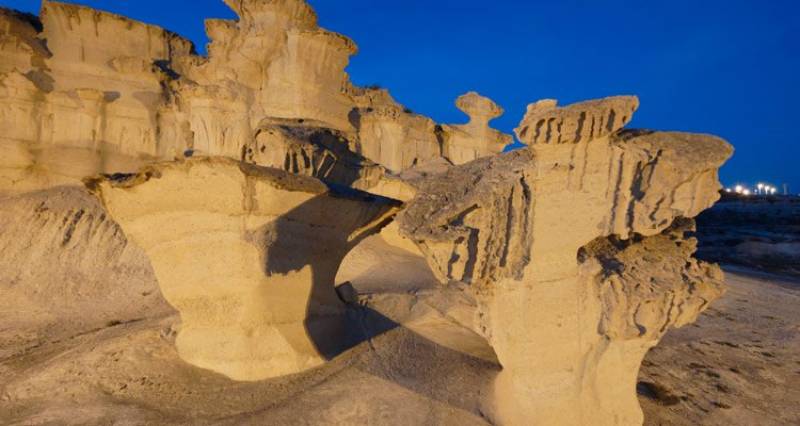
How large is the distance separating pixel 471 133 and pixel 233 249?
1578 cm

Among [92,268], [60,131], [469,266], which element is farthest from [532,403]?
[60,131]

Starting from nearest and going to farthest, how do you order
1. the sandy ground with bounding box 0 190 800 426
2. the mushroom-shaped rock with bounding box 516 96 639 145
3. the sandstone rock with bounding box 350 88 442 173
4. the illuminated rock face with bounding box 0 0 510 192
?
the mushroom-shaped rock with bounding box 516 96 639 145
the sandy ground with bounding box 0 190 800 426
the illuminated rock face with bounding box 0 0 510 192
the sandstone rock with bounding box 350 88 442 173

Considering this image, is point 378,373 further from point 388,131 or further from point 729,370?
point 388,131

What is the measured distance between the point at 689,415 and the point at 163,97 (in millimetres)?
13860

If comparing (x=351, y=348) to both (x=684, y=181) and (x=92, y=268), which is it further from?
(x=92, y=268)

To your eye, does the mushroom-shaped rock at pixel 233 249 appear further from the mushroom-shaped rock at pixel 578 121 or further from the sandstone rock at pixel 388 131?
the sandstone rock at pixel 388 131

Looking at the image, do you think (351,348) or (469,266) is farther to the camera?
(351,348)

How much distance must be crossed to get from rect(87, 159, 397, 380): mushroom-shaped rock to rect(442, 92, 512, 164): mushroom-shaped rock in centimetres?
1430

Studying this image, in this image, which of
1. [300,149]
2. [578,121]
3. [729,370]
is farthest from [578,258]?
[300,149]

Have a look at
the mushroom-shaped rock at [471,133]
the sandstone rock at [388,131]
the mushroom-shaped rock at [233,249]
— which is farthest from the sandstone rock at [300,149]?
the mushroom-shaped rock at [471,133]

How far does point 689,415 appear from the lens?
12.8 feet

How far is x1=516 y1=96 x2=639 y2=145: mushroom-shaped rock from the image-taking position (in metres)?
2.97

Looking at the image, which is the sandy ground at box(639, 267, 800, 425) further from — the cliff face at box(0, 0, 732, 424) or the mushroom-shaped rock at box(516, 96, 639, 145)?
the mushroom-shaped rock at box(516, 96, 639, 145)

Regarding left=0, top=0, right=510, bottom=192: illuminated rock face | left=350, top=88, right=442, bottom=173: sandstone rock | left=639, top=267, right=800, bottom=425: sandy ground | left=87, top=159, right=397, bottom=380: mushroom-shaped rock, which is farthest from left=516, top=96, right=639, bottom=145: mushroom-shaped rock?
left=350, top=88, right=442, bottom=173: sandstone rock
